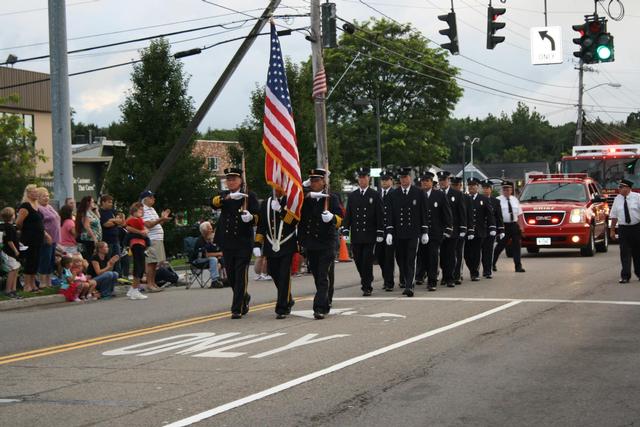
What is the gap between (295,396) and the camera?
770cm

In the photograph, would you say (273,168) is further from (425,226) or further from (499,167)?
(499,167)

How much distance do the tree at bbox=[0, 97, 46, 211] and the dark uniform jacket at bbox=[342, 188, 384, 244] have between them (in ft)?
63.0

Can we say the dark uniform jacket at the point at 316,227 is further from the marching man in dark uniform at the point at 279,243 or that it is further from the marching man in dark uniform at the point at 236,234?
the marching man in dark uniform at the point at 236,234

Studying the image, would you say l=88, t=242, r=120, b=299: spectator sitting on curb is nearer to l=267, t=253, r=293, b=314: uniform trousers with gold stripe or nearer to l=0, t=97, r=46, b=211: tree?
l=267, t=253, r=293, b=314: uniform trousers with gold stripe

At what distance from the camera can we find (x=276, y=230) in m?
13.0

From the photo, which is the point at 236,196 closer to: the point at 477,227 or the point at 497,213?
the point at 477,227

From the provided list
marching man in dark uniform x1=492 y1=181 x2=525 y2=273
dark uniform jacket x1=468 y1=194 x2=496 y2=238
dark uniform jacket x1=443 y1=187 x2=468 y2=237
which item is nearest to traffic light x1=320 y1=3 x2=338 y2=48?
marching man in dark uniform x1=492 y1=181 x2=525 y2=273

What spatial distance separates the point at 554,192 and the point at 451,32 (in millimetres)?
6184

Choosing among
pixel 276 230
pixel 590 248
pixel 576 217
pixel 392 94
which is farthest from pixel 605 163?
pixel 392 94

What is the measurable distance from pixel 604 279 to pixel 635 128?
11302 centimetres

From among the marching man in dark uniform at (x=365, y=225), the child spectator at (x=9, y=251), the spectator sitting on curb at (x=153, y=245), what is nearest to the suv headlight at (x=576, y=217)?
the marching man in dark uniform at (x=365, y=225)

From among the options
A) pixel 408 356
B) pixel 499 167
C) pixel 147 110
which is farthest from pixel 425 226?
pixel 499 167

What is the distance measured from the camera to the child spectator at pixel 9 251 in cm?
1675

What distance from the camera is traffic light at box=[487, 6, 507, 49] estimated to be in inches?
878
